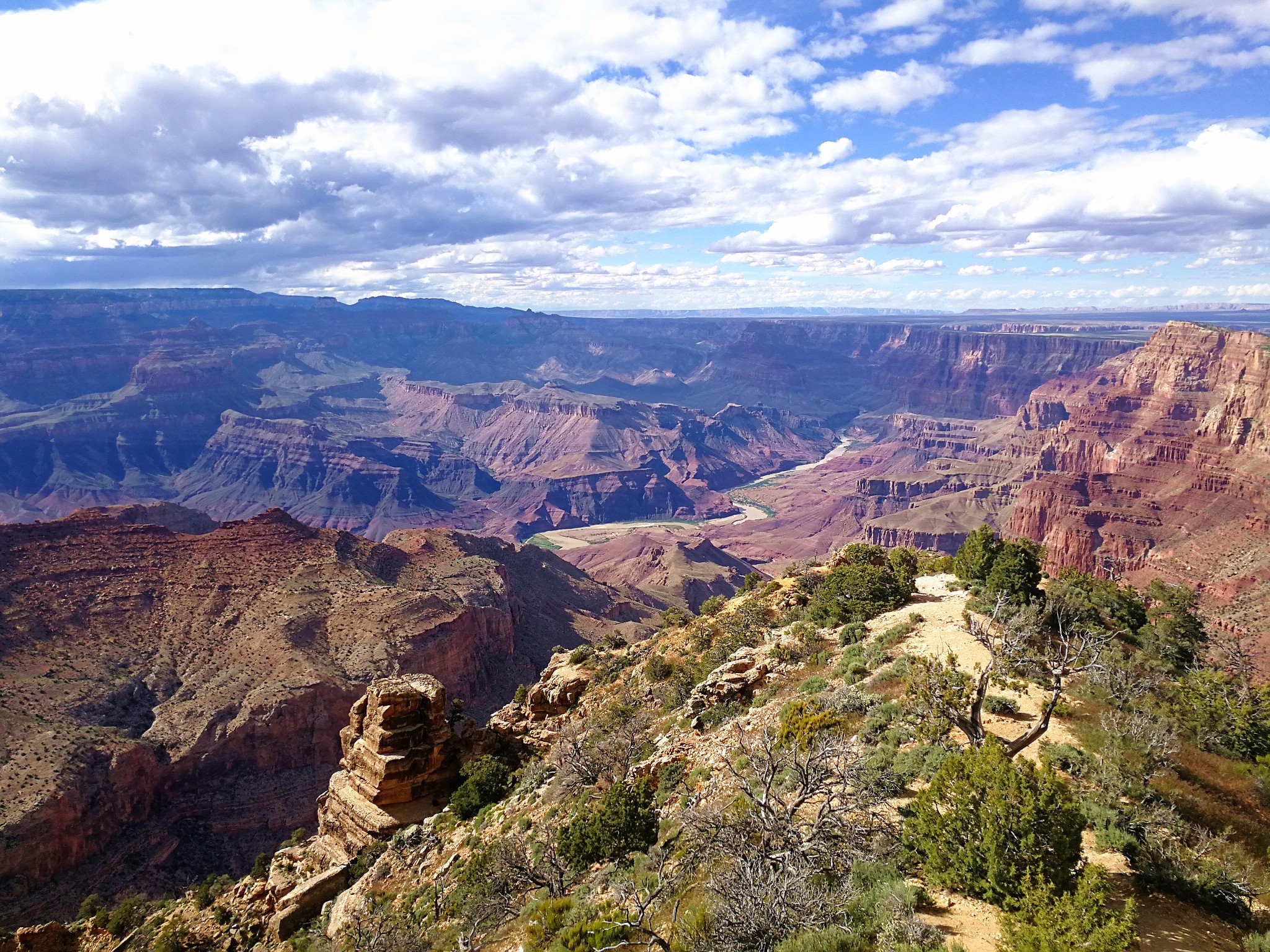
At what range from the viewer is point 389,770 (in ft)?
100

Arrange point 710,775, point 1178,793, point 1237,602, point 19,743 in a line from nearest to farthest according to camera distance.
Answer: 1. point 1178,793
2. point 710,775
3. point 19,743
4. point 1237,602

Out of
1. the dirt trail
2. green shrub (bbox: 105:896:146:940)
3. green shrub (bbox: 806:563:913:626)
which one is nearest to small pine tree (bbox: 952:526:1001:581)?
the dirt trail

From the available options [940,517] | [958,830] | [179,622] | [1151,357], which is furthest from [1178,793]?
[1151,357]

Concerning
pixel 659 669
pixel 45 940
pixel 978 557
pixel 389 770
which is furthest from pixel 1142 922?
pixel 45 940

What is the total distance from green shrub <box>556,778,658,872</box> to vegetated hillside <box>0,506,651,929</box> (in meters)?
41.9

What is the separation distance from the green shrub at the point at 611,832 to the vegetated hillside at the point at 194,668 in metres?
41.9

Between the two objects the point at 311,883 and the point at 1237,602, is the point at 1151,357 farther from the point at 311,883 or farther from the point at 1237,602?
the point at 311,883

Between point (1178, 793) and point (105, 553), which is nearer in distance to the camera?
point (1178, 793)

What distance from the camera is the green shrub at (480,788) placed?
29.1 metres

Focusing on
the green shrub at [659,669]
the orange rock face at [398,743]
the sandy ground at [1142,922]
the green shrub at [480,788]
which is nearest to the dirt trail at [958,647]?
the sandy ground at [1142,922]

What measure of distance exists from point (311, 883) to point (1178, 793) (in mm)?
28867

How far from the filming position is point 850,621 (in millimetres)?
30234

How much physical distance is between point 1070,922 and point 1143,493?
119 meters

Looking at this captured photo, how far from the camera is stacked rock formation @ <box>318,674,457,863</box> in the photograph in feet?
101
